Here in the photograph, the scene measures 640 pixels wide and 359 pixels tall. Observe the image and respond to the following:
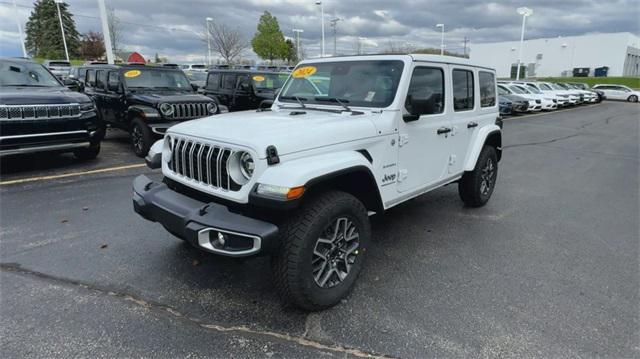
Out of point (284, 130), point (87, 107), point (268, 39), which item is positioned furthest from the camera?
point (268, 39)

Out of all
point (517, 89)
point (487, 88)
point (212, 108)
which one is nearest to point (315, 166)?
point (487, 88)

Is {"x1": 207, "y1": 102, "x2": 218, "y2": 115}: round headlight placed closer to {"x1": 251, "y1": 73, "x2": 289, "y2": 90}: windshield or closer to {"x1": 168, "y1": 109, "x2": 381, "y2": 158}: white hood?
{"x1": 251, "y1": 73, "x2": 289, "y2": 90}: windshield

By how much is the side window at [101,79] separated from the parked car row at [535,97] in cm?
1475

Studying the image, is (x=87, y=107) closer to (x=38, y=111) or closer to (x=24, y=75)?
(x=38, y=111)

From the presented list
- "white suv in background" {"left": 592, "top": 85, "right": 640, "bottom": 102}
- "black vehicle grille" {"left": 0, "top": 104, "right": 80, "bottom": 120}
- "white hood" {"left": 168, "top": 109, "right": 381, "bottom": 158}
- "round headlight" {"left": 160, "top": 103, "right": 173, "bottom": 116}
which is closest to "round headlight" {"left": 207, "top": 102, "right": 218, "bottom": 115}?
"round headlight" {"left": 160, "top": 103, "right": 173, "bottom": 116}

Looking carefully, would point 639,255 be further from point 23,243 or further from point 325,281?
point 23,243

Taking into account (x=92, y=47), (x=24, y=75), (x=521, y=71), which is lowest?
(x=24, y=75)

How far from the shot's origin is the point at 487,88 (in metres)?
5.17

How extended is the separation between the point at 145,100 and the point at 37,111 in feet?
7.18

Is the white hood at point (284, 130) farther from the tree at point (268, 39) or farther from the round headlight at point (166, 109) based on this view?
the tree at point (268, 39)

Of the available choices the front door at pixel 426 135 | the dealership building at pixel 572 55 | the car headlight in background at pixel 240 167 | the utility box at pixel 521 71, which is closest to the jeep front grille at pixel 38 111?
the car headlight in background at pixel 240 167

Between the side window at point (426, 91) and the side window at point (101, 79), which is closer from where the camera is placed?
the side window at point (426, 91)

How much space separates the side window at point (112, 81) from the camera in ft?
29.5

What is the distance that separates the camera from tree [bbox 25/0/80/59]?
61.1 metres
